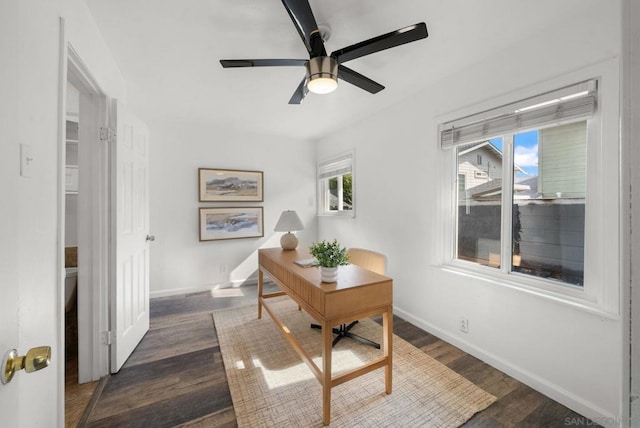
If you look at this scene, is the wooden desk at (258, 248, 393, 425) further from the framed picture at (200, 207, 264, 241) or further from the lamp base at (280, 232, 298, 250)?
the framed picture at (200, 207, 264, 241)

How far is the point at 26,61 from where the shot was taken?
0.98 m

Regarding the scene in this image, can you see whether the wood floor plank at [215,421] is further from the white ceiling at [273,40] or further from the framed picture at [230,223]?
the framed picture at [230,223]

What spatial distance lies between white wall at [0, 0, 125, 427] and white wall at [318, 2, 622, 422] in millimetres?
2450

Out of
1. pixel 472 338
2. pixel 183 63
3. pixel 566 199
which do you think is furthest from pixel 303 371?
pixel 183 63

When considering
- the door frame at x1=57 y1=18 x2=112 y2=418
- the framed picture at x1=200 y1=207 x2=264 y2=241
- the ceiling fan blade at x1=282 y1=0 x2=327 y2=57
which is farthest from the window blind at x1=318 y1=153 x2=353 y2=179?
the door frame at x1=57 y1=18 x2=112 y2=418

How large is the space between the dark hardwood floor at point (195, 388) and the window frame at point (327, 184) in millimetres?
1789

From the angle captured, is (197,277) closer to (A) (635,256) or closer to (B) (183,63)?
(B) (183,63)

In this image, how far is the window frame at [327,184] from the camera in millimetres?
3721

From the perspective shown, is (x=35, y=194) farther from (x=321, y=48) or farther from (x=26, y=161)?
(x=321, y=48)

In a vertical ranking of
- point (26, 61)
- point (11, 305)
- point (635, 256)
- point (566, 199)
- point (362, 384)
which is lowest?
point (362, 384)

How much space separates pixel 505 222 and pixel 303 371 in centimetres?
198

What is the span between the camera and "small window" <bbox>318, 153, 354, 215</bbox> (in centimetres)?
393

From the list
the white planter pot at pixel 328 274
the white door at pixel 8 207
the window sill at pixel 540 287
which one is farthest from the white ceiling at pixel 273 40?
the window sill at pixel 540 287

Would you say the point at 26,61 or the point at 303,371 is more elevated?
the point at 26,61
